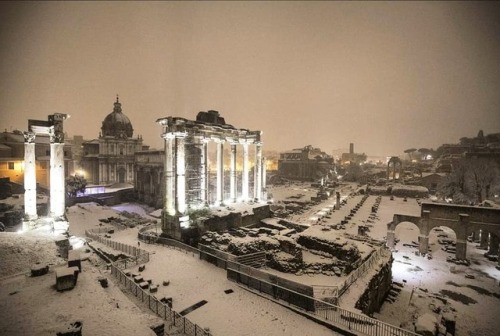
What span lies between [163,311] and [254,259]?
7151 mm

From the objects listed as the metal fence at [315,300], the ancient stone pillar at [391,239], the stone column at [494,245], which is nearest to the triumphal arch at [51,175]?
the metal fence at [315,300]

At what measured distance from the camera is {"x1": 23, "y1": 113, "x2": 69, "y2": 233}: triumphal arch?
2020cm

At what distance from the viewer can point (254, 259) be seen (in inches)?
684

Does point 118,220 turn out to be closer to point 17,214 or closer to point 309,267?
point 17,214

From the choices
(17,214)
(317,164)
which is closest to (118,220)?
(17,214)

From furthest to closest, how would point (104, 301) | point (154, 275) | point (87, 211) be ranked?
1. point (87, 211)
2. point (154, 275)
3. point (104, 301)

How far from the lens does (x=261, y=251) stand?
18.0 m

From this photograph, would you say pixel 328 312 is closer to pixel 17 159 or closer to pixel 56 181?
pixel 56 181

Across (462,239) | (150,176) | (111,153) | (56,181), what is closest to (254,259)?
(56,181)

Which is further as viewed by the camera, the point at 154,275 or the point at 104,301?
the point at 154,275

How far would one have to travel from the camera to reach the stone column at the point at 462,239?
23.8 metres

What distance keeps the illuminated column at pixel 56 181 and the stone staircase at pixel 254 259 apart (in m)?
16.1

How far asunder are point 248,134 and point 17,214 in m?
27.0

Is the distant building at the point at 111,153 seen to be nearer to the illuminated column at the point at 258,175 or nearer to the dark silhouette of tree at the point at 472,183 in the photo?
the illuminated column at the point at 258,175
